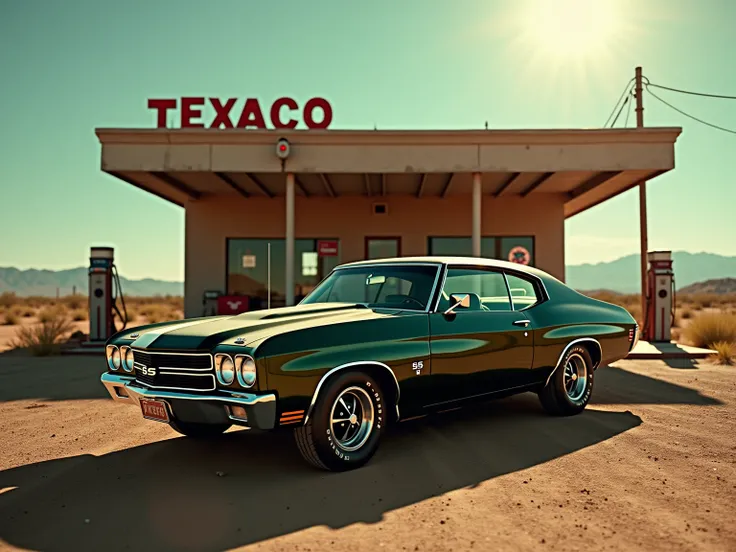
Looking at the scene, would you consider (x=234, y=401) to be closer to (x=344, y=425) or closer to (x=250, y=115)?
Result: (x=344, y=425)

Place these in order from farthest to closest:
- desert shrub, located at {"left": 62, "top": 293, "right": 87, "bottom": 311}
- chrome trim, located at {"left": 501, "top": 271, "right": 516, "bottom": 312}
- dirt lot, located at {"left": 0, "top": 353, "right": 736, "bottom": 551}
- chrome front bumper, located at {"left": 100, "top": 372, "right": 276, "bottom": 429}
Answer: desert shrub, located at {"left": 62, "top": 293, "right": 87, "bottom": 311}
chrome trim, located at {"left": 501, "top": 271, "right": 516, "bottom": 312}
chrome front bumper, located at {"left": 100, "top": 372, "right": 276, "bottom": 429}
dirt lot, located at {"left": 0, "top": 353, "right": 736, "bottom": 551}

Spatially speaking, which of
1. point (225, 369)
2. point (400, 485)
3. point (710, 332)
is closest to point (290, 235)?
point (710, 332)

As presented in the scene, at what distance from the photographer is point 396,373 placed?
16.1ft

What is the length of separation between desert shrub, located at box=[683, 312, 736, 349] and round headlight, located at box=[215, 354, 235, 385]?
12.4 m

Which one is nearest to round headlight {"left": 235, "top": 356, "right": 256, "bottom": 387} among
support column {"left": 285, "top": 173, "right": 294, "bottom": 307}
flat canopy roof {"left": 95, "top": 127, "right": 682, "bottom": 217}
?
support column {"left": 285, "top": 173, "right": 294, "bottom": 307}

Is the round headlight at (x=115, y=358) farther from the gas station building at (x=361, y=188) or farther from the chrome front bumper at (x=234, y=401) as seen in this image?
the gas station building at (x=361, y=188)

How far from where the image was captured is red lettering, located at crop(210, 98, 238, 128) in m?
14.8

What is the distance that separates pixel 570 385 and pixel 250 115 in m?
10.4

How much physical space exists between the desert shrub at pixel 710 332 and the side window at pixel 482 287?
31.6 feet

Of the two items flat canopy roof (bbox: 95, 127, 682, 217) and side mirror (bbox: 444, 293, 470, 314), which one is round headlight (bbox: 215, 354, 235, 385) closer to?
side mirror (bbox: 444, 293, 470, 314)

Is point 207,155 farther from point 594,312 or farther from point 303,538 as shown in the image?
point 303,538

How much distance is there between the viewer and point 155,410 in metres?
4.64

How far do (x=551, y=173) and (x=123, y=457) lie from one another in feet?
39.3

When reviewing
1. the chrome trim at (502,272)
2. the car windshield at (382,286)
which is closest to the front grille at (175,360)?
the car windshield at (382,286)
